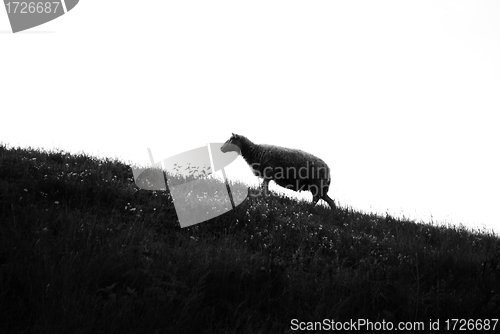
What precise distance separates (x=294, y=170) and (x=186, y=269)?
311 inches

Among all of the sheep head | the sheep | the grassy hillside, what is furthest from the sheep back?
the grassy hillside

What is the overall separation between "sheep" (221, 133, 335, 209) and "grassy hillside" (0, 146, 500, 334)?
4.17 m

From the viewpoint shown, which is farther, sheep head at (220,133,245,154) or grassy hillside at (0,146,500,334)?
sheep head at (220,133,245,154)

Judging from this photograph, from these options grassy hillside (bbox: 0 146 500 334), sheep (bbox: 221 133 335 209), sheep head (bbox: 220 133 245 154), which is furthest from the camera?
sheep head (bbox: 220 133 245 154)

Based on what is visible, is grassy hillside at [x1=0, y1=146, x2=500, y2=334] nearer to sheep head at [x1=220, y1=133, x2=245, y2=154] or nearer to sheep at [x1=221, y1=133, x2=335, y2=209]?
sheep at [x1=221, y1=133, x2=335, y2=209]

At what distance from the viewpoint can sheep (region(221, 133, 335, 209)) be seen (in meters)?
12.0

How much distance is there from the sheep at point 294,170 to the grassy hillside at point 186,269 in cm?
417

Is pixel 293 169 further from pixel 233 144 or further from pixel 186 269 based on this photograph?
pixel 186 269

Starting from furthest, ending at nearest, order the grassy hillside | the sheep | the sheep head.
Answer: the sheep head, the sheep, the grassy hillside

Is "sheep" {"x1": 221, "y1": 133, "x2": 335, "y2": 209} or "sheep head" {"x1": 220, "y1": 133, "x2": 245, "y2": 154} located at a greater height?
"sheep head" {"x1": 220, "y1": 133, "x2": 245, "y2": 154}

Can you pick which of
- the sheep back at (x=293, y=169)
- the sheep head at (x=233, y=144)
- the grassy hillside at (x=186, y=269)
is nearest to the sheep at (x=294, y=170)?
the sheep back at (x=293, y=169)

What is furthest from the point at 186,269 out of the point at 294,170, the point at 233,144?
the point at 233,144

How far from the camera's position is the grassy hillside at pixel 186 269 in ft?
11.5

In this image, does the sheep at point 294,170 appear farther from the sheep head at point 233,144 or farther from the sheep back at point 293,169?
the sheep head at point 233,144
